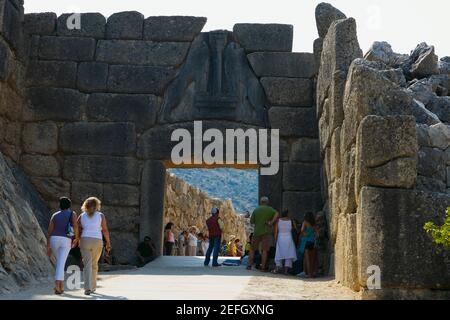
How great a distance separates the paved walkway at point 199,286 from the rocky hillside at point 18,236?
0.83 feet

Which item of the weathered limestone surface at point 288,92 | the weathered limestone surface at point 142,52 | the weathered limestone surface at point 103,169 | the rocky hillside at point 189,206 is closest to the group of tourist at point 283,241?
the weathered limestone surface at point 103,169

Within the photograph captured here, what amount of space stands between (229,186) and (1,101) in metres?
33.1

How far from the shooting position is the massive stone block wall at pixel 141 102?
11219mm

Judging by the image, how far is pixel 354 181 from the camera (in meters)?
6.95

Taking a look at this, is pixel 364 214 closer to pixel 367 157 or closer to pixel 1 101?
pixel 367 157

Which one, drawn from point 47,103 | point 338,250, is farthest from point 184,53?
point 338,250

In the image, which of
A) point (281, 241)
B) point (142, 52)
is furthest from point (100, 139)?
point (281, 241)

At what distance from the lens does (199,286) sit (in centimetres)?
729

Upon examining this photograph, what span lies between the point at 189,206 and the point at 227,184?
2535 cm

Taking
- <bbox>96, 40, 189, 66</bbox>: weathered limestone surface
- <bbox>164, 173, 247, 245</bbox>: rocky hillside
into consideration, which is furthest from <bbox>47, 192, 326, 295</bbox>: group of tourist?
<bbox>164, 173, 247, 245</bbox>: rocky hillside

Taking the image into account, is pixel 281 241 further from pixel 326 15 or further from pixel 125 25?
pixel 125 25

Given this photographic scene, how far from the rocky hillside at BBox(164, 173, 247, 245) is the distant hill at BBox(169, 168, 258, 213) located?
19.1 m

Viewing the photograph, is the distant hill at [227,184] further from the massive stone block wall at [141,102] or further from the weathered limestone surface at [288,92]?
the weathered limestone surface at [288,92]

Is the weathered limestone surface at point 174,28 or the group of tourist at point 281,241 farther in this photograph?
the weathered limestone surface at point 174,28
